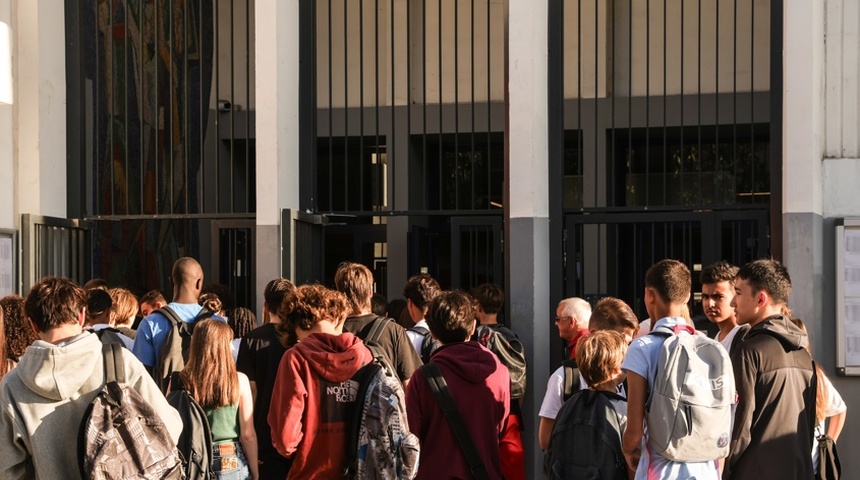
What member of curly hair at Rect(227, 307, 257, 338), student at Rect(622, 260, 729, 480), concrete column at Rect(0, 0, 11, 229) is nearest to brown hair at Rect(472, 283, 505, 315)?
curly hair at Rect(227, 307, 257, 338)

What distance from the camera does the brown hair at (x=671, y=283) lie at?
514 centimetres

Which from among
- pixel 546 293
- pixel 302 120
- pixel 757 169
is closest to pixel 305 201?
pixel 302 120

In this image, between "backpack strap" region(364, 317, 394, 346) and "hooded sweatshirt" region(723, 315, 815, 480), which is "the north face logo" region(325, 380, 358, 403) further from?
"hooded sweatshirt" region(723, 315, 815, 480)

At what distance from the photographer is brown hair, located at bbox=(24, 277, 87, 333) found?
4516mm

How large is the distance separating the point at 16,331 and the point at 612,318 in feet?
10.2

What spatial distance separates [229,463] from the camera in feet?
16.5

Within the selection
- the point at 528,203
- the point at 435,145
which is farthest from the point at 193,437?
the point at 435,145

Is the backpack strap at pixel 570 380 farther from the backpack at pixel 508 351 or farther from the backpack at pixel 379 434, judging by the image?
the backpack at pixel 508 351

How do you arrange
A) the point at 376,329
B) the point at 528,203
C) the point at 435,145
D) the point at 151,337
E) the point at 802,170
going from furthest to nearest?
the point at 435,145 < the point at 528,203 < the point at 802,170 < the point at 151,337 < the point at 376,329

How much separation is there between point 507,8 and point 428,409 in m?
4.31

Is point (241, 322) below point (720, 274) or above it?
below

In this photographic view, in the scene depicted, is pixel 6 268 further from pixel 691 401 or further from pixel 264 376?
pixel 691 401

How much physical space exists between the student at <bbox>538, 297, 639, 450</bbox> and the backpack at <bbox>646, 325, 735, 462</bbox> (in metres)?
0.75

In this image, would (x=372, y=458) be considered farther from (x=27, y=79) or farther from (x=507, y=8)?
(x=27, y=79)
